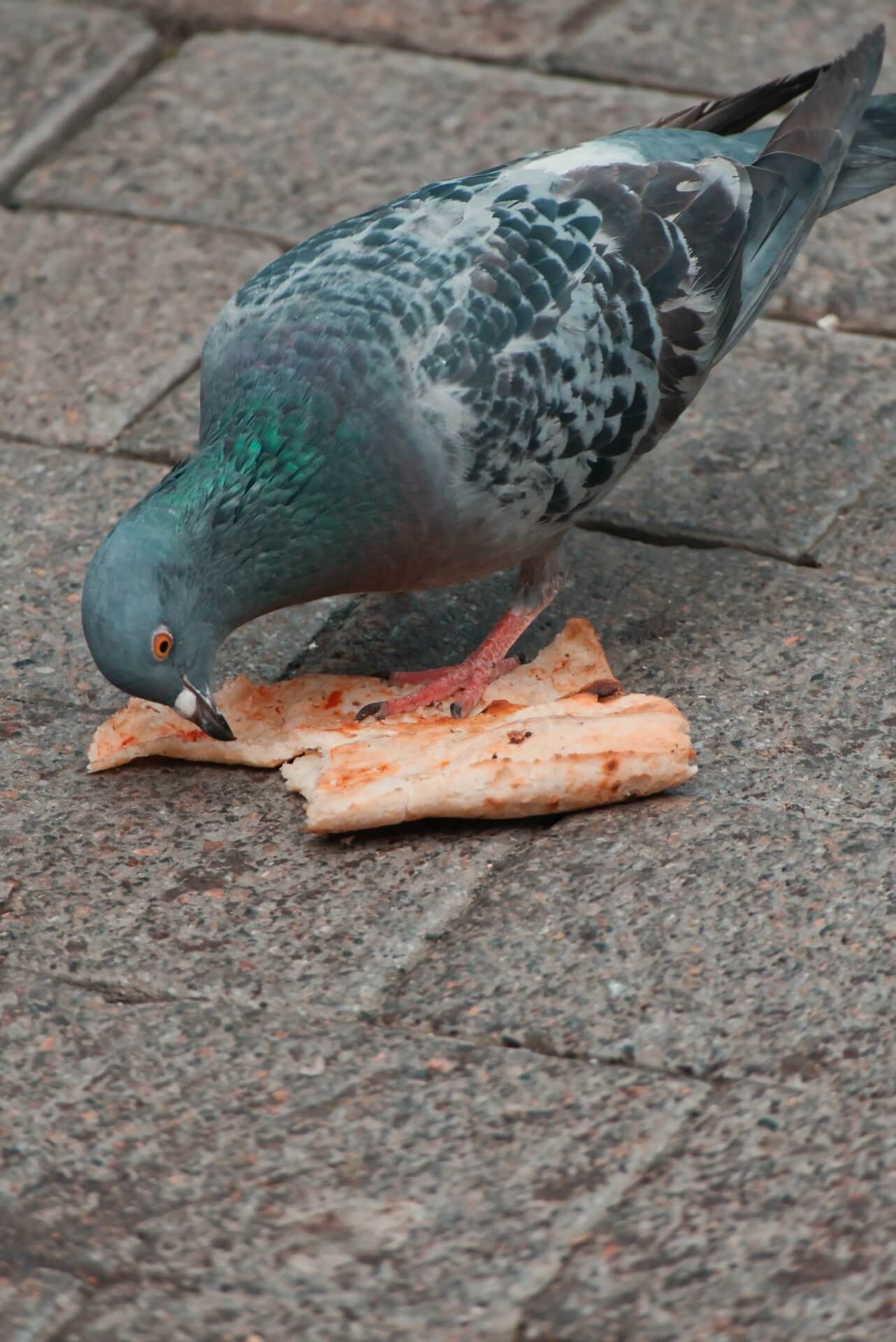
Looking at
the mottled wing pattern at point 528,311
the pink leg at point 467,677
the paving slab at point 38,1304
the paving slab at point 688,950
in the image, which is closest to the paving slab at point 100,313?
the mottled wing pattern at point 528,311

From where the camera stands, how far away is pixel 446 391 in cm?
368

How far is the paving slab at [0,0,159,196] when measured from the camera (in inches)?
260

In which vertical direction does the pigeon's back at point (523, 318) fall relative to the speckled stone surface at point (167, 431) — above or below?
above

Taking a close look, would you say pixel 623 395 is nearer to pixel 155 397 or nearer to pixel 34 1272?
pixel 155 397

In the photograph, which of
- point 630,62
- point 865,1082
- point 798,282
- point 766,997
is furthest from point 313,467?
point 630,62

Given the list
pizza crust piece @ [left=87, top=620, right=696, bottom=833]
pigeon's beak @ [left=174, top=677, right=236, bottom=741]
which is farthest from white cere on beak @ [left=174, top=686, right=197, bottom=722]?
pizza crust piece @ [left=87, top=620, right=696, bottom=833]

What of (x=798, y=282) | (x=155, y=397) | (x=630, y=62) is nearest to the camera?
(x=155, y=397)

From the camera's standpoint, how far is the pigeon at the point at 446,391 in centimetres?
352

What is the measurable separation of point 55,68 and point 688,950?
200 inches

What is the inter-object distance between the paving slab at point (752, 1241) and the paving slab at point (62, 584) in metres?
1.87

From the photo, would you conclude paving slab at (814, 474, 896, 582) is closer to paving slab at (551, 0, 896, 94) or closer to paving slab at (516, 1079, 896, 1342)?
paving slab at (516, 1079, 896, 1342)

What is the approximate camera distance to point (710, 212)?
13.7 feet

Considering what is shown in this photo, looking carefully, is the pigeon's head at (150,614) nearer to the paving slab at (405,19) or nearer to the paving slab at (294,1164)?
the paving slab at (294,1164)

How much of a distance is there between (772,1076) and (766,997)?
0.20 metres
